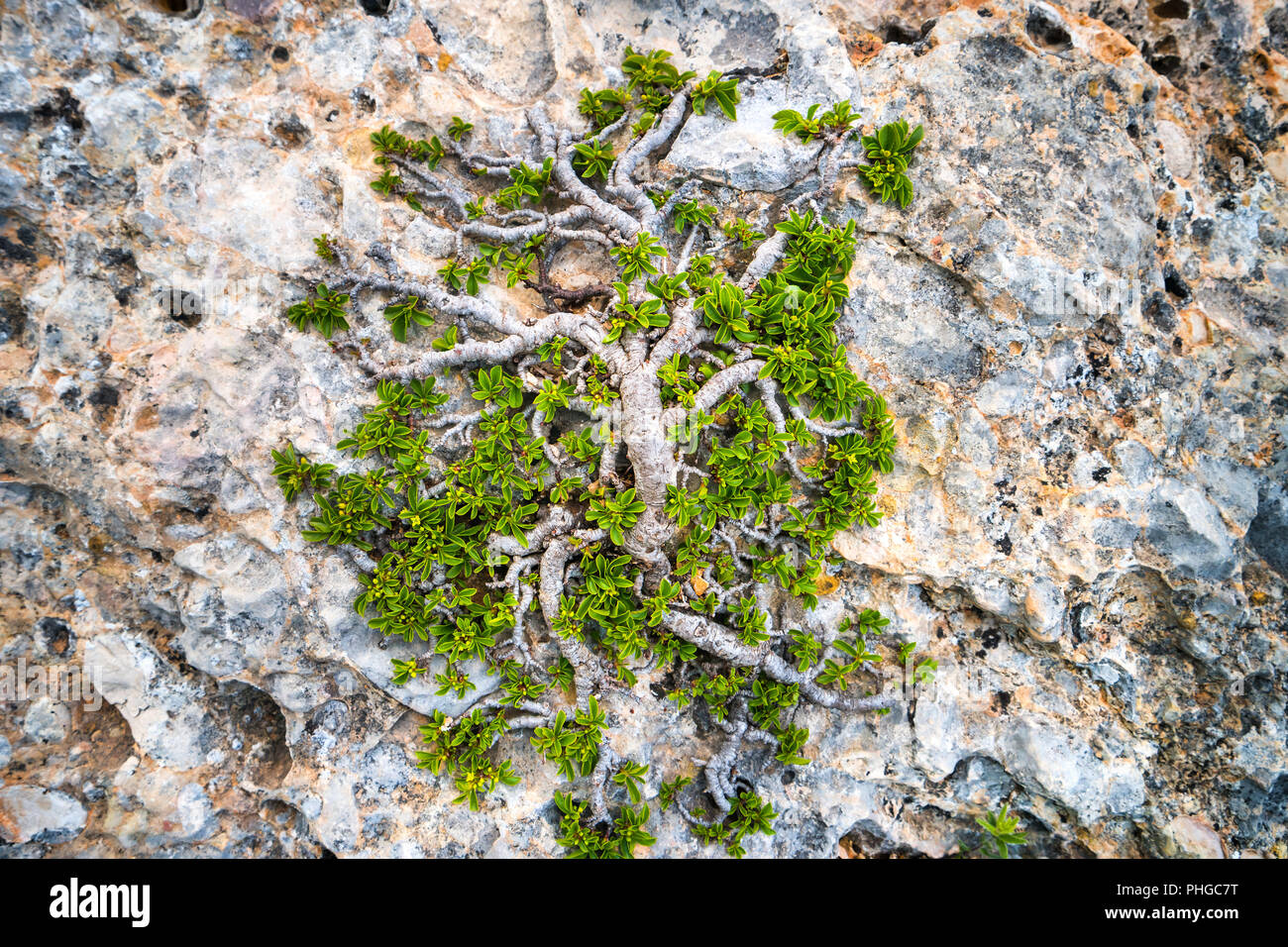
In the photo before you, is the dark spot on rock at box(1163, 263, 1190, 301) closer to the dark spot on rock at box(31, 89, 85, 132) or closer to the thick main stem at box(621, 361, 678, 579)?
the thick main stem at box(621, 361, 678, 579)

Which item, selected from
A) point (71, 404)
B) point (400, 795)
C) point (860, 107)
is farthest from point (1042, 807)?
point (71, 404)

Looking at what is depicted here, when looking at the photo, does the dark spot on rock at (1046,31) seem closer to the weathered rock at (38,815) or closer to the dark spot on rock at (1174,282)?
the dark spot on rock at (1174,282)

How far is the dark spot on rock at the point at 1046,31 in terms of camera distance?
171 inches

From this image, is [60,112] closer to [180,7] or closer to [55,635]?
[180,7]

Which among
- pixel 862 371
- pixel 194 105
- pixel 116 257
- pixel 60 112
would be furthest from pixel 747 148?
pixel 60 112

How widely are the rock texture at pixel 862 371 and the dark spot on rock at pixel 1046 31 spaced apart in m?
0.02

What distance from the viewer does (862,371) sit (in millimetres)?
4453

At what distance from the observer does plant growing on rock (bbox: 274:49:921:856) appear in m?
4.16

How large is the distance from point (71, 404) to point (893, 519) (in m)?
5.16

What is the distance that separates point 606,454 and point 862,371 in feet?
5.98

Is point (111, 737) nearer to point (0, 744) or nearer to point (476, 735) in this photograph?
point (0, 744)

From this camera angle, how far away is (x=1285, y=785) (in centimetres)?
421

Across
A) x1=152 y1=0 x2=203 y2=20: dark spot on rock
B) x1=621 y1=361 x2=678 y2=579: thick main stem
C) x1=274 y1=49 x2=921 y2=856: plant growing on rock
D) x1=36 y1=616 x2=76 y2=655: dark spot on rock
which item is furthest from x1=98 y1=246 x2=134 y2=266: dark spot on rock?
x1=621 y1=361 x2=678 y2=579: thick main stem

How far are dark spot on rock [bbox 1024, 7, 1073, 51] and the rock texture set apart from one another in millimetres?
16
